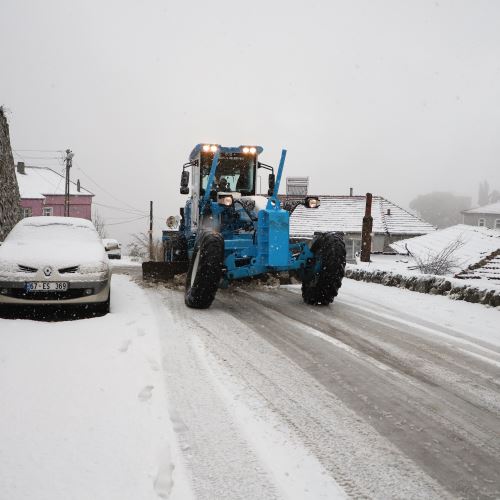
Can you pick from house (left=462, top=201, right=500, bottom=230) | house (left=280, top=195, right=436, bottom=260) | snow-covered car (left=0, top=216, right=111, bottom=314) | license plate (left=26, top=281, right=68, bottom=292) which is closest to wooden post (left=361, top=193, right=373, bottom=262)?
snow-covered car (left=0, top=216, right=111, bottom=314)

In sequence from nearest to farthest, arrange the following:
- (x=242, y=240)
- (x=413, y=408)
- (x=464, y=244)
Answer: (x=413, y=408) → (x=242, y=240) → (x=464, y=244)

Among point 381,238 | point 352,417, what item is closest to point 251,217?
point 352,417

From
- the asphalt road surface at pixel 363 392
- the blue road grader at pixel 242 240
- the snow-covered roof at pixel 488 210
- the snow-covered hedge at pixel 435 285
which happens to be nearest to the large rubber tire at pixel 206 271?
the blue road grader at pixel 242 240

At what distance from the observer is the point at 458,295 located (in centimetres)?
723

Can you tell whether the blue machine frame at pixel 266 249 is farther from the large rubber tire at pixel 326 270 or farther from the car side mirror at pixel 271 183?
the car side mirror at pixel 271 183

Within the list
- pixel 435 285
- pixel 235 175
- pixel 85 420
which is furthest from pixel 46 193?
pixel 85 420

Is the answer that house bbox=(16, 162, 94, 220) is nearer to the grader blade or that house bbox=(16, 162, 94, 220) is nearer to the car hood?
the grader blade

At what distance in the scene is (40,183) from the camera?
51281 millimetres

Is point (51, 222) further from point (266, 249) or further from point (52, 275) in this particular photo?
point (266, 249)

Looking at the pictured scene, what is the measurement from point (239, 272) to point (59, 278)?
98.7 inches

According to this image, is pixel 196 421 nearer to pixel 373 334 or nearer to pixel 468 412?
pixel 468 412

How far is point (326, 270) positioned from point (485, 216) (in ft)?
207

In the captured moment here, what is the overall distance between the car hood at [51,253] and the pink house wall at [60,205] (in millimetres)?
43290

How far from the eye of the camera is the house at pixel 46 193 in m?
48.2
